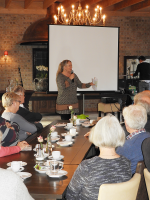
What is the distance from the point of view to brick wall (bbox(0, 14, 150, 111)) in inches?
410

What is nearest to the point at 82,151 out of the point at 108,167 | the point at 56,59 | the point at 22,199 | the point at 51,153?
the point at 51,153

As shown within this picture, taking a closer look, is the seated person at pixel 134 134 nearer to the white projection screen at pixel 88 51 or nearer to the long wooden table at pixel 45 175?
the long wooden table at pixel 45 175

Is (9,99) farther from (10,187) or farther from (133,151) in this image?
(10,187)

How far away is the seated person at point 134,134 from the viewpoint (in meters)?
2.45

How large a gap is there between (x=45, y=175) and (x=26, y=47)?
29.1 feet

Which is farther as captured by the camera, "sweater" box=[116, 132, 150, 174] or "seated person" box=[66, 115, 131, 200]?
"sweater" box=[116, 132, 150, 174]

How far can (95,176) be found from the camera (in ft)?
6.07

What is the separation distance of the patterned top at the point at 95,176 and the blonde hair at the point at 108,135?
0.10 m

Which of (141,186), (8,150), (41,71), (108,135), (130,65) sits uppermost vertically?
(130,65)

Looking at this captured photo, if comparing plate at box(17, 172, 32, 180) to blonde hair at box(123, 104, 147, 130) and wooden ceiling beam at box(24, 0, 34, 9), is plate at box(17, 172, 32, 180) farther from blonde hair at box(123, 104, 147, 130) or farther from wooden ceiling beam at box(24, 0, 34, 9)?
wooden ceiling beam at box(24, 0, 34, 9)

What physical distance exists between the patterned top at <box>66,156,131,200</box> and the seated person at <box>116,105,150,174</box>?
51 cm

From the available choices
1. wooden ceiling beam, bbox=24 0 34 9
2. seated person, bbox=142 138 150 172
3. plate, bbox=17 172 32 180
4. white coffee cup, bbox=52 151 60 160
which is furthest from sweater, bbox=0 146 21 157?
wooden ceiling beam, bbox=24 0 34 9

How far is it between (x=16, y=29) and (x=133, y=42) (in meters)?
4.29

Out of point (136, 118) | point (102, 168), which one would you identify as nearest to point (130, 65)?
point (136, 118)
